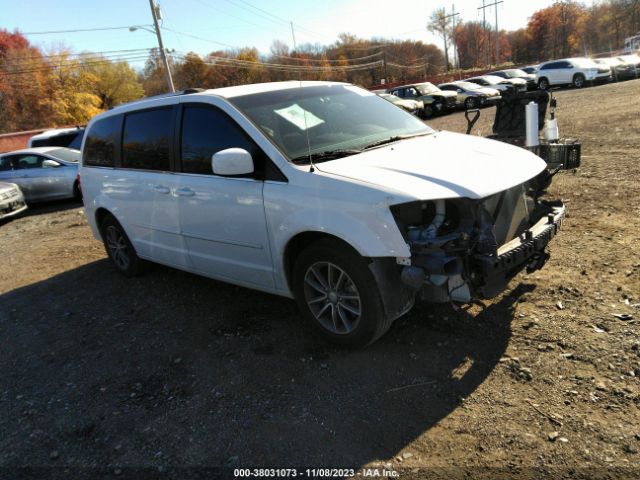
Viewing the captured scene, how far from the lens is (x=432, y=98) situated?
2361 centimetres

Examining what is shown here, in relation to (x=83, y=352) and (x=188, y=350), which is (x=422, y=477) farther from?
(x=83, y=352)

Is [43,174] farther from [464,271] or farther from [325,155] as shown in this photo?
[464,271]

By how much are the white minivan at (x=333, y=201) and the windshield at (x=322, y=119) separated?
0.05 feet

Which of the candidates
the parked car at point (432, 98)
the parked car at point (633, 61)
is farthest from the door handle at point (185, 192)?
the parked car at point (633, 61)

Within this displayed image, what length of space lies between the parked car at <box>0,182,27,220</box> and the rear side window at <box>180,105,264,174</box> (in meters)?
8.78

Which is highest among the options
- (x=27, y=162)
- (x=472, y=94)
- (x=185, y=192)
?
(x=27, y=162)

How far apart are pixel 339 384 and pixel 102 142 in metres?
4.15

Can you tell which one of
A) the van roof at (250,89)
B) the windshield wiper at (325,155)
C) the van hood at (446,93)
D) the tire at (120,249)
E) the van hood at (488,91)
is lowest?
the tire at (120,249)

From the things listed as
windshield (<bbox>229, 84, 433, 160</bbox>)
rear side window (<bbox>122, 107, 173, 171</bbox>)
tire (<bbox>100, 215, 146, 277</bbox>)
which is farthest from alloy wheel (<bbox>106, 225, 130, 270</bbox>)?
windshield (<bbox>229, 84, 433, 160</bbox>)

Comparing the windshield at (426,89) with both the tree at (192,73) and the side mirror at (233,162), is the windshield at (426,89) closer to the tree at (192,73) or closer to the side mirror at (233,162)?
the side mirror at (233,162)

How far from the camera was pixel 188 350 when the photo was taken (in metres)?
4.01

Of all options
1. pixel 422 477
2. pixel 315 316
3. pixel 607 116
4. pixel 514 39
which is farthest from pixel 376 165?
pixel 514 39

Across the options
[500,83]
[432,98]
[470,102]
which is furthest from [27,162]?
[500,83]

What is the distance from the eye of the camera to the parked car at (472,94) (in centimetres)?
2381
